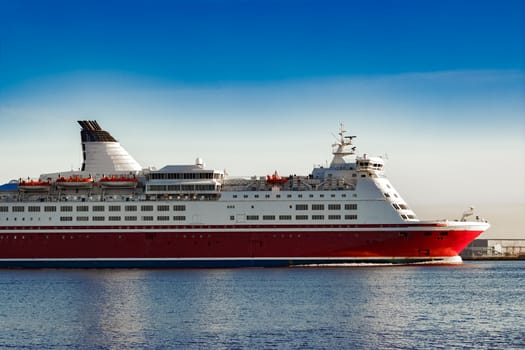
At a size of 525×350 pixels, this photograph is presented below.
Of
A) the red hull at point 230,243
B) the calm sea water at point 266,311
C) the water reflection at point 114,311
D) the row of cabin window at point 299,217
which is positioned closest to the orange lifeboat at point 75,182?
the red hull at point 230,243

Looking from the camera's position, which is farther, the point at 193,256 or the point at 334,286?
the point at 193,256

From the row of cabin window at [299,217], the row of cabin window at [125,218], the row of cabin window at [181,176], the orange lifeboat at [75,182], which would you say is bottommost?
the row of cabin window at [125,218]

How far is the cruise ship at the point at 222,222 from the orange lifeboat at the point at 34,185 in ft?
0.24

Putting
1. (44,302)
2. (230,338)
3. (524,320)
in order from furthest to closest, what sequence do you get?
(44,302), (524,320), (230,338)

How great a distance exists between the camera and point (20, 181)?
69.5 meters

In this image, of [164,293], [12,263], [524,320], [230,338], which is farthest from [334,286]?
[12,263]

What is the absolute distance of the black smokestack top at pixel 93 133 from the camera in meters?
71.5

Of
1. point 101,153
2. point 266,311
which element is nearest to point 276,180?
point 101,153

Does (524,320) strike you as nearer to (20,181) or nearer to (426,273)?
(426,273)

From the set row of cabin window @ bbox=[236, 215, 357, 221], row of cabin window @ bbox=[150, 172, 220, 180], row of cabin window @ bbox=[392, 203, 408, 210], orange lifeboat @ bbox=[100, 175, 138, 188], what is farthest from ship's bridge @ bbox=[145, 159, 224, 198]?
row of cabin window @ bbox=[392, 203, 408, 210]

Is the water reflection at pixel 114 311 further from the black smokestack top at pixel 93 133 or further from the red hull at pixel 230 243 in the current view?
the black smokestack top at pixel 93 133

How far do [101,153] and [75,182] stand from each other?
393cm

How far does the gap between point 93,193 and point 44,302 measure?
2537cm

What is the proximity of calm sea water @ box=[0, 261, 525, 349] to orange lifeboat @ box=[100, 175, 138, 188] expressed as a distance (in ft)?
34.8
